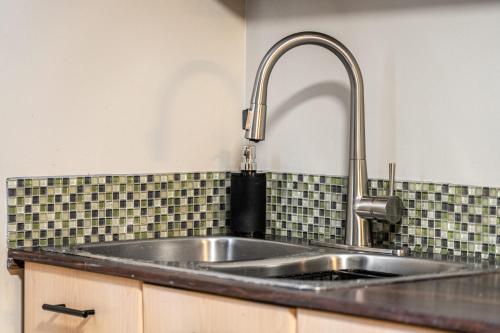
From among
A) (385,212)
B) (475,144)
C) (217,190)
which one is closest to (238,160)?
(217,190)

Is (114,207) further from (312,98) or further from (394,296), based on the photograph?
(394,296)

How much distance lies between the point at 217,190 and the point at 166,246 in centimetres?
25

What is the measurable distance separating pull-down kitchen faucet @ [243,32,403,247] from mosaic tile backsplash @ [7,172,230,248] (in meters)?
0.40

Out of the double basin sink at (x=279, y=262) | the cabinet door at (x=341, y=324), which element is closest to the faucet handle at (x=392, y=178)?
the double basin sink at (x=279, y=262)

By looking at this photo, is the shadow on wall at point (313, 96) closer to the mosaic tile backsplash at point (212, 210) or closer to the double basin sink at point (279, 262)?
the mosaic tile backsplash at point (212, 210)

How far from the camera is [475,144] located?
1.95 m

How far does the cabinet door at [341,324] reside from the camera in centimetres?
133

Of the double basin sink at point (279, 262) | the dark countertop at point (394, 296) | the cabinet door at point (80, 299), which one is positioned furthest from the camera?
the cabinet door at point (80, 299)

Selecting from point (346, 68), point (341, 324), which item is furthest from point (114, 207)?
point (341, 324)

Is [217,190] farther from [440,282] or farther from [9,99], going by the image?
[440,282]

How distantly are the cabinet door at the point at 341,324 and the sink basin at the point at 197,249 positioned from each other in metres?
0.60

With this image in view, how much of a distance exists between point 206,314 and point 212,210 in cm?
76

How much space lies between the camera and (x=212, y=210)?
237 cm

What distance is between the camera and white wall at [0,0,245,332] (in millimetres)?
1997
